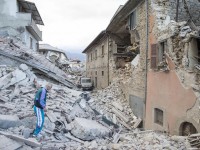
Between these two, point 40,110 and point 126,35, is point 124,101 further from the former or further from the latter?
point 40,110

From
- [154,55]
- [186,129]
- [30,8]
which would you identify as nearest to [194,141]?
[186,129]

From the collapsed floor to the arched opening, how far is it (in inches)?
26.8

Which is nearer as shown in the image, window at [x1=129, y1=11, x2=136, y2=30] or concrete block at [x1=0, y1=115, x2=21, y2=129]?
concrete block at [x1=0, y1=115, x2=21, y2=129]

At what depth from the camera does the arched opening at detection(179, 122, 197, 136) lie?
8917mm

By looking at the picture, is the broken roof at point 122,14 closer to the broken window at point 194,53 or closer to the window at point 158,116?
the broken window at point 194,53

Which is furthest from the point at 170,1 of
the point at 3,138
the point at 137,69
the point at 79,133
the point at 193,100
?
the point at 3,138

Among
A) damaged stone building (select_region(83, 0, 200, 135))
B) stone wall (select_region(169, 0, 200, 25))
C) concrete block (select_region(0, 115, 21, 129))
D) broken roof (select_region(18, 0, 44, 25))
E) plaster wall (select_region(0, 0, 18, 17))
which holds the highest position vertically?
broken roof (select_region(18, 0, 44, 25))

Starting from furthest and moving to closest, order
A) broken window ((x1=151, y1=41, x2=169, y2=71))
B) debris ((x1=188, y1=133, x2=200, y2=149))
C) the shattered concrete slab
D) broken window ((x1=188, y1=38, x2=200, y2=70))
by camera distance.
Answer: broken window ((x1=151, y1=41, x2=169, y2=71))
broken window ((x1=188, y1=38, x2=200, y2=70))
the shattered concrete slab
debris ((x1=188, y1=133, x2=200, y2=149))

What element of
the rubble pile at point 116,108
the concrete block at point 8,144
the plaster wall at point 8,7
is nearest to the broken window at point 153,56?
the rubble pile at point 116,108

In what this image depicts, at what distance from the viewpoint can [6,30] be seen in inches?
851

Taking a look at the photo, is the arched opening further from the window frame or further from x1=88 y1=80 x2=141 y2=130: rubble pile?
the window frame

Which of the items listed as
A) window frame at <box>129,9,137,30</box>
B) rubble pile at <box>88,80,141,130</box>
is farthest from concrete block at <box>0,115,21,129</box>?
window frame at <box>129,9,137,30</box>

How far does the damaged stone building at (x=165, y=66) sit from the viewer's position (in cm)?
895

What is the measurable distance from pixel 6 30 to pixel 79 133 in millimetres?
16325
